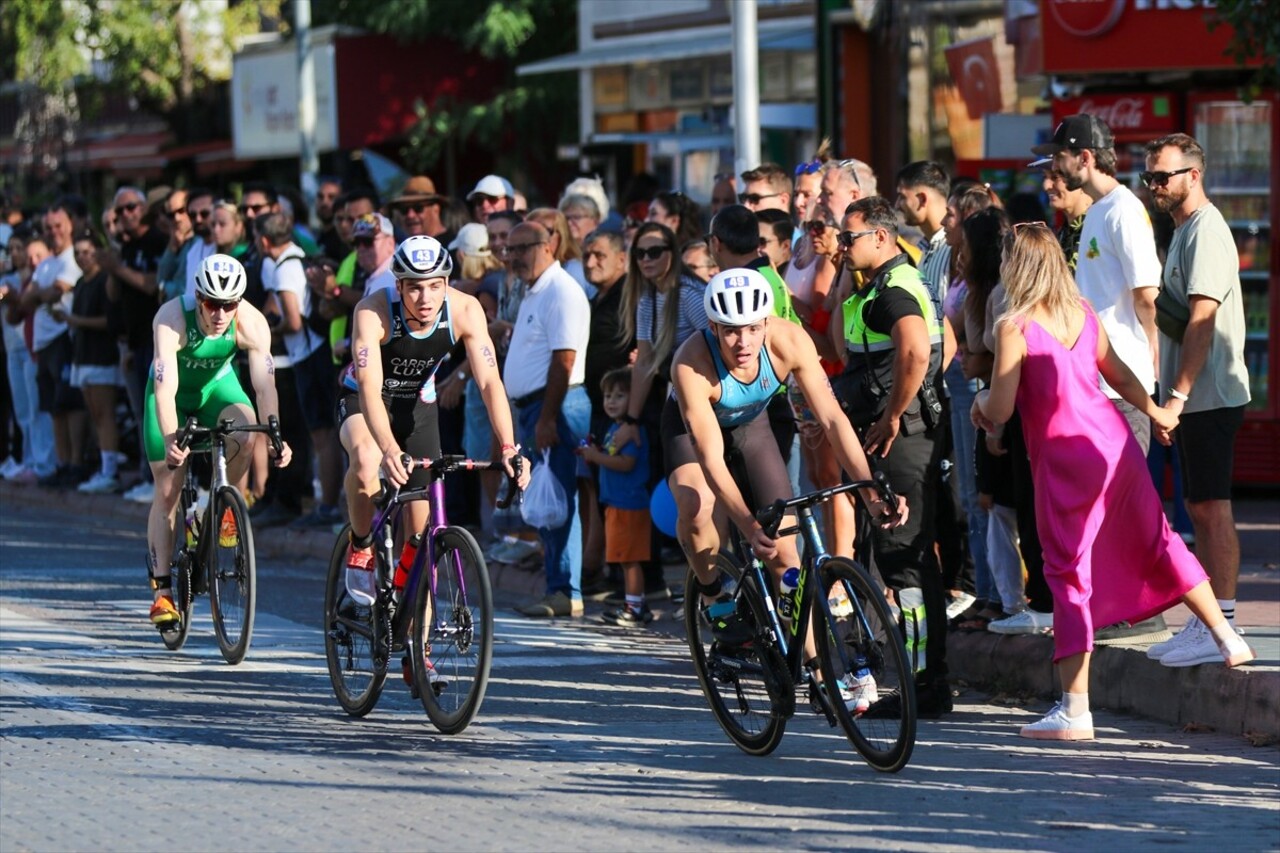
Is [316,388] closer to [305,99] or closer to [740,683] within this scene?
[740,683]

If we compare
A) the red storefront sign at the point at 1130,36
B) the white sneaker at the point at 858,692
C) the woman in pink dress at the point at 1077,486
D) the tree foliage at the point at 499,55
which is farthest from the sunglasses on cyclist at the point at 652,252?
the tree foliage at the point at 499,55

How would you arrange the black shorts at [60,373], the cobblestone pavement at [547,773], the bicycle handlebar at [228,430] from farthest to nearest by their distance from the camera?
1. the black shorts at [60,373]
2. the bicycle handlebar at [228,430]
3. the cobblestone pavement at [547,773]

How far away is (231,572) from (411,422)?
1.66 meters

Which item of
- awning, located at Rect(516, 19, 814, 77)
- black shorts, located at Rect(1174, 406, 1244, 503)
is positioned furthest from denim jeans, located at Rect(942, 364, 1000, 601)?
awning, located at Rect(516, 19, 814, 77)

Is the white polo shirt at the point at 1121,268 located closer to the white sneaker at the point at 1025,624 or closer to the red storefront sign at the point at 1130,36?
the white sneaker at the point at 1025,624

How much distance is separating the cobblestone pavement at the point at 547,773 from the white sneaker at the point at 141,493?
6.36 metres

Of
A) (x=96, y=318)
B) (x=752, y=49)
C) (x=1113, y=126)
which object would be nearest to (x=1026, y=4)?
(x=1113, y=126)

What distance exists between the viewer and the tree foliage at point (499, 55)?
2972 cm

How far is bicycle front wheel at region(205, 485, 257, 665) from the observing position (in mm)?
9977

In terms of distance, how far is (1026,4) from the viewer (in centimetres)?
1531

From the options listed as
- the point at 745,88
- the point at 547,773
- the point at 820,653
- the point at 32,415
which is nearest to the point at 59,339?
the point at 32,415

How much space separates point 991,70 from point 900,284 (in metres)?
11.0

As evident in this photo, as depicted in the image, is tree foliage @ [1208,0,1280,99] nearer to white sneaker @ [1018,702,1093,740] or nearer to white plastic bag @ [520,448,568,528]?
white plastic bag @ [520,448,568,528]

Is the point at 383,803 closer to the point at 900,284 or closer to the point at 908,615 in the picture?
the point at 908,615
